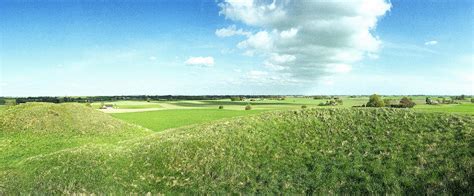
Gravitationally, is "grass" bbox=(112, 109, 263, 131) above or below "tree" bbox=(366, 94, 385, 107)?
below

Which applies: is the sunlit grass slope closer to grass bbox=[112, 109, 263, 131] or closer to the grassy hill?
the grassy hill

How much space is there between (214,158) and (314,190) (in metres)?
8.42

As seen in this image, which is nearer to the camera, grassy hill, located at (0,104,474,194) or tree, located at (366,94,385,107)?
grassy hill, located at (0,104,474,194)

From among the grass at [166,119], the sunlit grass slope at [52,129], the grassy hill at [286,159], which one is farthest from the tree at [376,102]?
the grassy hill at [286,159]

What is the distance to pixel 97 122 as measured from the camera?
182ft

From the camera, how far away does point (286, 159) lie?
75.4 feet

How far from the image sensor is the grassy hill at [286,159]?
1905 cm

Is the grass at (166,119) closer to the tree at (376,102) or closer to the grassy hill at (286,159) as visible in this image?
the grassy hill at (286,159)

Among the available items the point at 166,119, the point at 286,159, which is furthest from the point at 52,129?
the point at 166,119

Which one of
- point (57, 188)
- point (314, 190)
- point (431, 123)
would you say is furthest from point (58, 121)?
point (431, 123)

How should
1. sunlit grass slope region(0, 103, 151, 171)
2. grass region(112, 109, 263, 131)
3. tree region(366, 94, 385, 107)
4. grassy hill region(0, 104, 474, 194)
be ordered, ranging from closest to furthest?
grassy hill region(0, 104, 474, 194) → sunlit grass slope region(0, 103, 151, 171) → grass region(112, 109, 263, 131) → tree region(366, 94, 385, 107)

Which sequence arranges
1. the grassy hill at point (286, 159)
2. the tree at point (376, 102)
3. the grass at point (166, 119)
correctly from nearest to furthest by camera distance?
the grassy hill at point (286, 159) < the grass at point (166, 119) < the tree at point (376, 102)

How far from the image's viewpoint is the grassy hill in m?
19.0

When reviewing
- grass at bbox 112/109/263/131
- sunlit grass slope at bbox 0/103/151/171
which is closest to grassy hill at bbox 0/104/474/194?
sunlit grass slope at bbox 0/103/151/171
